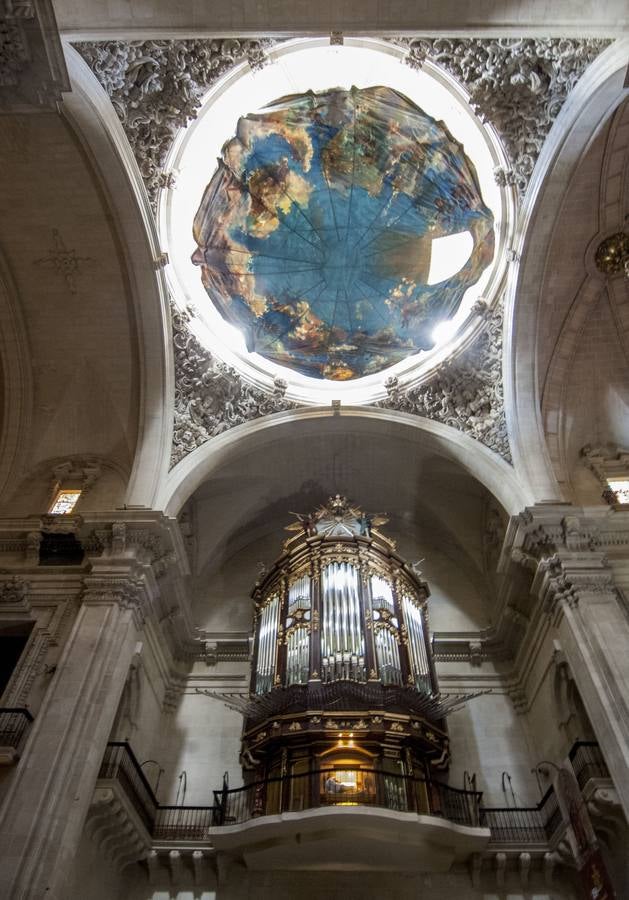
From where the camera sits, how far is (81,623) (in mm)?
9016

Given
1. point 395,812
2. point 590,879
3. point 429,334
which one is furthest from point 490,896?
point 429,334

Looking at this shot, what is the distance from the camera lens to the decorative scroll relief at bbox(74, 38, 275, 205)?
30.8 feet

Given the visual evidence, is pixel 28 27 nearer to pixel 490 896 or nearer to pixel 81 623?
pixel 81 623

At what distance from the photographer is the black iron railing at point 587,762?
8078 millimetres

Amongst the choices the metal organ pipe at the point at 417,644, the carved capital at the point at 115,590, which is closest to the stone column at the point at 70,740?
the carved capital at the point at 115,590

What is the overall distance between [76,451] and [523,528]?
894cm

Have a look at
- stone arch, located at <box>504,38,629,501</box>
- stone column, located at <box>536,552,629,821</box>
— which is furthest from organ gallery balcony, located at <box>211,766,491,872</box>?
stone arch, located at <box>504,38,629,501</box>

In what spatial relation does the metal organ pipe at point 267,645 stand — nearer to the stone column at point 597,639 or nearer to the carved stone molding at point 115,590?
the carved stone molding at point 115,590

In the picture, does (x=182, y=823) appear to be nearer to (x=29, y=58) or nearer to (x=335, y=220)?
(x=29, y=58)

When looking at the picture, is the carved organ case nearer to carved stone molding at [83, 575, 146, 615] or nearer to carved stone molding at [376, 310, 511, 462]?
carved stone molding at [83, 575, 146, 615]

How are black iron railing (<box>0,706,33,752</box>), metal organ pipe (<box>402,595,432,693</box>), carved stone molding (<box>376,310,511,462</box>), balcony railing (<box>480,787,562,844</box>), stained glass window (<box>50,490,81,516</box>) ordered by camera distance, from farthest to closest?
carved stone molding (<box>376,310,511,462</box>), stained glass window (<box>50,490,81,516</box>), metal organ pipe (<box>402,595,432,693</box>), balcony railing (<box>480,787,562,844</box>), black iron railing (<box>0,706,33,752</box>)

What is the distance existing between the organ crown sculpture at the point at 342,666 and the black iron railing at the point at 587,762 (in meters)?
1.93

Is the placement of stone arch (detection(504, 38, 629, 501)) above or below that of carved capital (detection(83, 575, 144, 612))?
above

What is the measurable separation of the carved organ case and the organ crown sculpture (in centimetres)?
2
